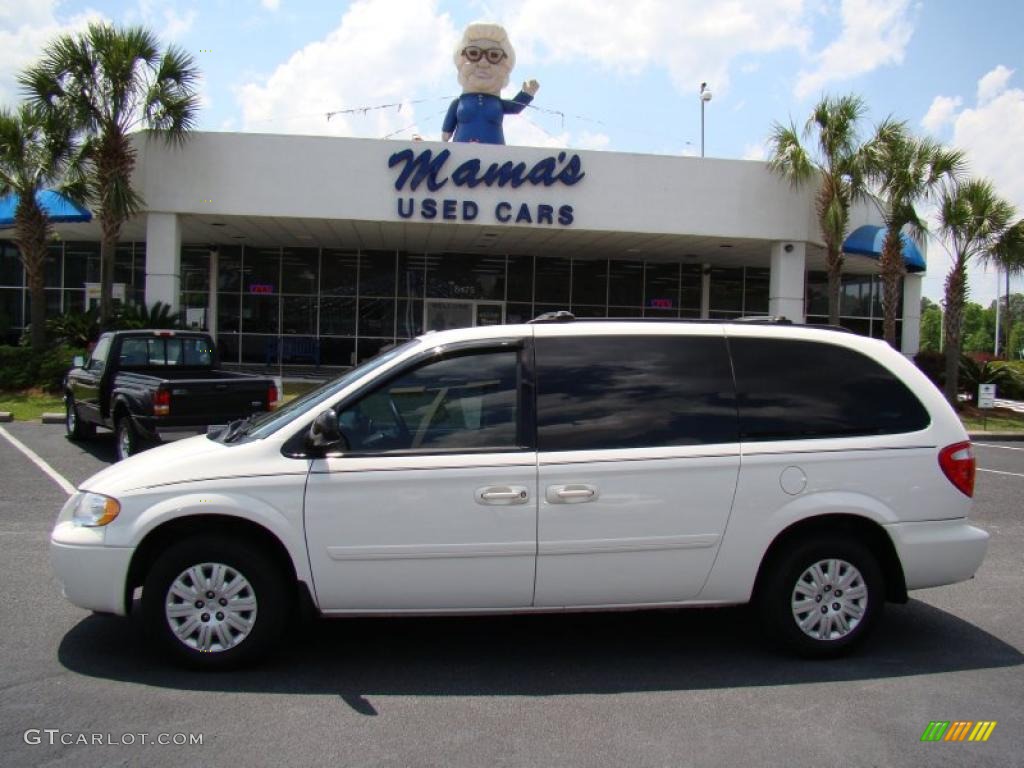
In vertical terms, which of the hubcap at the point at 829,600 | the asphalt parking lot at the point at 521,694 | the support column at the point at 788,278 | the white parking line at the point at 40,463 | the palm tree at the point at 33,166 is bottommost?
the asphalt parking lot at the point at 521,694

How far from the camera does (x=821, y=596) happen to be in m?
4.39

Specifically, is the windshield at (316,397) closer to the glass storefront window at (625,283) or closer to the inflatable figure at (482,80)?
the inflatable figure at (482,80)

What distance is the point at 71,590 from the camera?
4.14 metres

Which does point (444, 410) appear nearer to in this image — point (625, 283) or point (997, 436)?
point (997, 436)

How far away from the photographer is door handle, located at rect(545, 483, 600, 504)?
4090mm

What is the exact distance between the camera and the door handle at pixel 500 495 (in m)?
4.06

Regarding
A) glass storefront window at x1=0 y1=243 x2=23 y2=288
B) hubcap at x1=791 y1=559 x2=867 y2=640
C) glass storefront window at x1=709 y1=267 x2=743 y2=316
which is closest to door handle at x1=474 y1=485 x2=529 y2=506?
hubcap at x1=791 y1=559 x2=867 y2=640

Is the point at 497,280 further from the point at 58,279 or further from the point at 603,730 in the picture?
the point at 603,730

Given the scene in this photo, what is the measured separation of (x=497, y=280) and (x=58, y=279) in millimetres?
13637

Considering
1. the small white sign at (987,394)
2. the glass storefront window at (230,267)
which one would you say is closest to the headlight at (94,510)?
the small white sign at (987,394)

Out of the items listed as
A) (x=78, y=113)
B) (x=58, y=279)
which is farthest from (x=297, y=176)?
(x=58, y=279)

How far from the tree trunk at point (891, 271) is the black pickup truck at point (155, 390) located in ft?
50.9

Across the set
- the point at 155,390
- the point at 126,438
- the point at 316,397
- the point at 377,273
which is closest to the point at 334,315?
the point at 377,273

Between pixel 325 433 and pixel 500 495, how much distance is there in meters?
0.91
